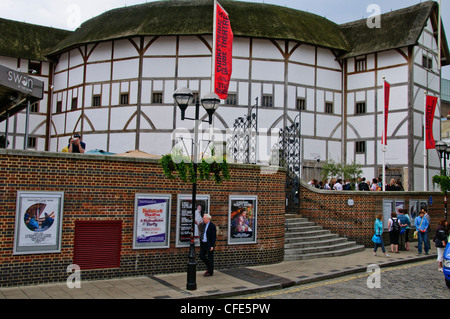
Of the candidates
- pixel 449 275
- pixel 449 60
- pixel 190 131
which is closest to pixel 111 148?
pixel 190 131

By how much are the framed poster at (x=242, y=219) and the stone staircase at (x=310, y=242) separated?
2.06 metres

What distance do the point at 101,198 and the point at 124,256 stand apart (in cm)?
167

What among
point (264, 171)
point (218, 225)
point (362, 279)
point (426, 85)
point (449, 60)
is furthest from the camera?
point (449, 60)

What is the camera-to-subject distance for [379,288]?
10.7m

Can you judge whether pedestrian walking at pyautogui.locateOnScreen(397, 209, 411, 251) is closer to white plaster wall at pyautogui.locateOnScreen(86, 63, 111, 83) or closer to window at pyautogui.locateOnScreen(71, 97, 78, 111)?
white plaster wall at pyautogui.locateOnScreen(86, 63, 111, 83)

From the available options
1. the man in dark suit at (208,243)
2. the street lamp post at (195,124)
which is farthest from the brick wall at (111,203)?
the street lamp post at (195,124)

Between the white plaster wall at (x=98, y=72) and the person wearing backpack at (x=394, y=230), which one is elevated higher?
the white plaster wall at (x=98, y=72)

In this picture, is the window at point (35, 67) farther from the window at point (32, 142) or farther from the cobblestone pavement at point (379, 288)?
the cobblestone pavement at point (379, 288)

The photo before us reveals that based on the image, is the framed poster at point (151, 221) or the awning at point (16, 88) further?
the framed poster at point (151, 221)

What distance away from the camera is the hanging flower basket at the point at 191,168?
11812 millimetres

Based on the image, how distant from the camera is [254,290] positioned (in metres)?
10.3

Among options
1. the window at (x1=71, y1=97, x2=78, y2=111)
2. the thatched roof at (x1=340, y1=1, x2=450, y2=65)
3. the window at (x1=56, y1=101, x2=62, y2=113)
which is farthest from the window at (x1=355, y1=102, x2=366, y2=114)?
the window at (x1=56, y1=101, x2=62, y2=113)

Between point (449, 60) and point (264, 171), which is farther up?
point (449, 60)

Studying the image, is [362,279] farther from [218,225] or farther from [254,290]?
[218,225]
